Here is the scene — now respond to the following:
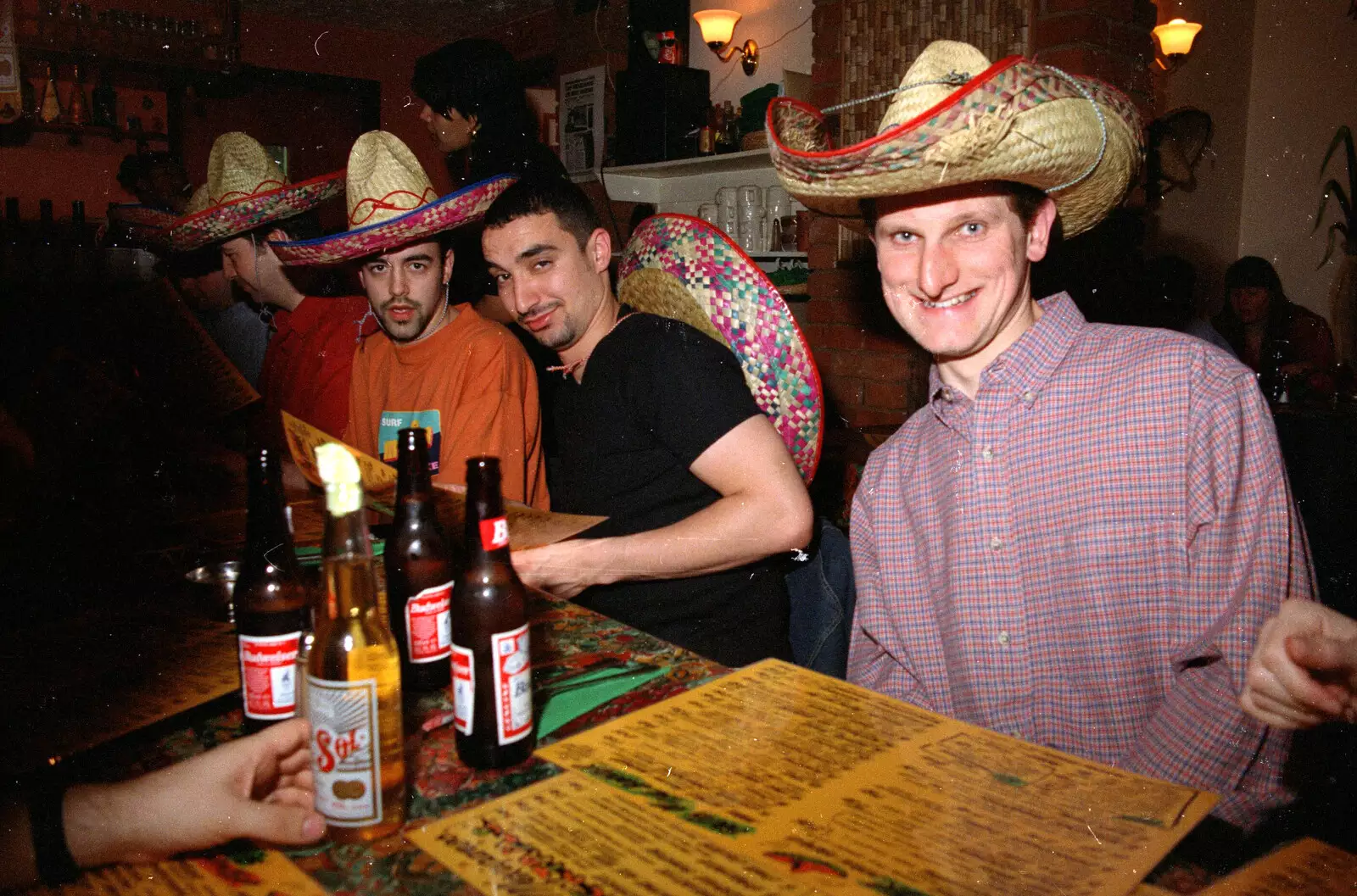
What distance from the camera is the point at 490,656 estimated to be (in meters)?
0.77

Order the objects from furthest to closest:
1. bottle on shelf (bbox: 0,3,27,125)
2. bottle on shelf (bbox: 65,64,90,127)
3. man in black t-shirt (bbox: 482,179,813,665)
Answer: bottle on shelf (bbox: 65,64,90,127), bottle on shelf (bbox: 0,3,27,125), man in black t-shirt (bbox: 482,179,813,665)

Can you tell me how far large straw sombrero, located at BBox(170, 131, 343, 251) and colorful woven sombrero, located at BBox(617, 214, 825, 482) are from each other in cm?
140

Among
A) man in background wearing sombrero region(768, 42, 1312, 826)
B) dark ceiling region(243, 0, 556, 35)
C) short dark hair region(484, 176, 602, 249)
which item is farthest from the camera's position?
dark ceiling region(243, 0, 556, 35)

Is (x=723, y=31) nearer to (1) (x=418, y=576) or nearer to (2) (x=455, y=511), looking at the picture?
(2) (x=455, y=511)

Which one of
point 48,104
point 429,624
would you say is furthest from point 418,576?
point 48,104

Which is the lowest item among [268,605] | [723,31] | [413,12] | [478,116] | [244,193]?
[268,605]

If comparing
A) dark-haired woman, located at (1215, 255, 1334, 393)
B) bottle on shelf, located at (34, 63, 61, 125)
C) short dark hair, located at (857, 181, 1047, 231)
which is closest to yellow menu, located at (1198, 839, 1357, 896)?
short dark hair, located at (857, 181, 1047, 231)

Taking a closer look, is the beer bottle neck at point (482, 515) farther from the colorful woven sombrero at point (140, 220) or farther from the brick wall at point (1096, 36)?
the colorful woven sombrero at point (140, 220)

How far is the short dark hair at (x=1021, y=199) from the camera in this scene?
50.8 inches

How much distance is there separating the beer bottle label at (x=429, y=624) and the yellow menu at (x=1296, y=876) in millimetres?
728

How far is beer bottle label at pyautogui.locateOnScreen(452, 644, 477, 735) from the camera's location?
29.7 inches

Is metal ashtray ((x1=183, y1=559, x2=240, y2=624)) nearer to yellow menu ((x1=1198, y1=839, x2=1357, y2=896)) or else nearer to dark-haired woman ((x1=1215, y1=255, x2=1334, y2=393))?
yellow menu ((x1=1198, y1=839, x2=1357, y2=896))

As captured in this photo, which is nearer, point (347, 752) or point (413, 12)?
point (347, 752)

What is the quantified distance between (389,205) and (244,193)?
0.82 meters
